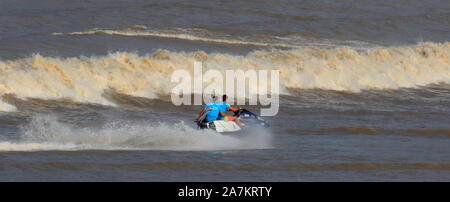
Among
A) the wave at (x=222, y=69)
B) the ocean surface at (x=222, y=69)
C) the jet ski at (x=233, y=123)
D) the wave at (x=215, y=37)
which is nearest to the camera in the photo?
the ocean surface at (x=222, y=69)

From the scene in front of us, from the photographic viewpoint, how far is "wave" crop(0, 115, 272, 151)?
17.0 m

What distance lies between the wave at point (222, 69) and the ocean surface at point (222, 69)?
0.05 m

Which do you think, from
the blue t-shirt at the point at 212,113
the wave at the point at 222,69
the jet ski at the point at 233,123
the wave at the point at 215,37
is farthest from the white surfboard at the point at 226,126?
the wave at the point at 215,37

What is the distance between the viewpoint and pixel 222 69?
28.0 m

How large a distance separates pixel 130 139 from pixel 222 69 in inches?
419

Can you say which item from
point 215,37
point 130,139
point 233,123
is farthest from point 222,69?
point 130,139

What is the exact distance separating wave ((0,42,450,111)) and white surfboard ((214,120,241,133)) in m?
5.29

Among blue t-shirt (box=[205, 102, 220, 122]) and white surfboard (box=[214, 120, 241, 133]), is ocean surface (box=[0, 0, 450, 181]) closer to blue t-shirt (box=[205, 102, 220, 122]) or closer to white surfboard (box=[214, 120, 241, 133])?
white surfboard (box=[214, 120, 241, 133])

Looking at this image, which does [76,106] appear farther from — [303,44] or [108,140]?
[303,44]

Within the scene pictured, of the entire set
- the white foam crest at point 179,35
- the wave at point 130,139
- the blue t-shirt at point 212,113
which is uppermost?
the white foam crest at point 179,35

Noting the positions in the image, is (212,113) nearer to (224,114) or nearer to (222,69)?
(224,114)

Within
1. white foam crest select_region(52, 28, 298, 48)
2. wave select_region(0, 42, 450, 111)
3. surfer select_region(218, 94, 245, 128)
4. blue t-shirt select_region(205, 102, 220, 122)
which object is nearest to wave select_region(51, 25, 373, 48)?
white foam crest select_region(52, 28, 298, 48)

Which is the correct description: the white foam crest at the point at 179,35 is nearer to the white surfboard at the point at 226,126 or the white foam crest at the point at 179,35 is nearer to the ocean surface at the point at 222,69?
the ocean surface at the point at 222,69

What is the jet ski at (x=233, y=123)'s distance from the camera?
60.0 feet
